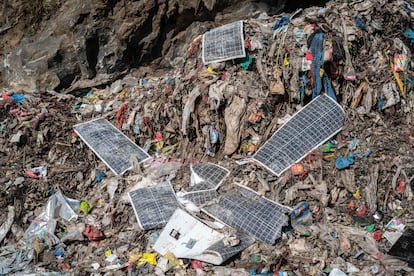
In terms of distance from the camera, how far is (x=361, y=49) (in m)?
6.23

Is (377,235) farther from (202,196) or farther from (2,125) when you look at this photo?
(2,125)

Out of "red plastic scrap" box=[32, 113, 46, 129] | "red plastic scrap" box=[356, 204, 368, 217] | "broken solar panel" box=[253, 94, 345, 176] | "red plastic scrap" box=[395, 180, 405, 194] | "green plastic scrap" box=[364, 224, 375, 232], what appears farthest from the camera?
"red plastic scrap" box=[32, 113, 46, 129]

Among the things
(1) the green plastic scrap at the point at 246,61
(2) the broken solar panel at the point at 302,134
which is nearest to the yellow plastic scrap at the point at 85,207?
(2) the broken solar panel at the point at 302,134

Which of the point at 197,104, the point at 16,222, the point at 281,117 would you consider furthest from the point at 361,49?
the point at 16,222

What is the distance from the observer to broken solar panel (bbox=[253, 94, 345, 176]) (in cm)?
560

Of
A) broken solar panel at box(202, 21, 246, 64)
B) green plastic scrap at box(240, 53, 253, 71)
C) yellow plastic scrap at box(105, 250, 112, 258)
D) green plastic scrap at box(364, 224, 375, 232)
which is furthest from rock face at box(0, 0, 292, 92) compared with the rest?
green plastic scrap at box(364, 224, 375, 232)

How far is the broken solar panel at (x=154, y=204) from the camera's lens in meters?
5.35

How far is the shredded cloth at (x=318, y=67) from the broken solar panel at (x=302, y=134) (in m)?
0.08

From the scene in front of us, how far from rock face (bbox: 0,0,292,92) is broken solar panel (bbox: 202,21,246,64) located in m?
2.03

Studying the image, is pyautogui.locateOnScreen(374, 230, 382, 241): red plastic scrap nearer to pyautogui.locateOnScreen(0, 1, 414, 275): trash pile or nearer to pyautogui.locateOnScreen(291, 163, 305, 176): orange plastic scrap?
pyautogui.locateOnScreen(0, 1, 414, 275): trash pile

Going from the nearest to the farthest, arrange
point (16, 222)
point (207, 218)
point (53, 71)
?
point (207, 218) → point (16, 222) → point (53, 71)

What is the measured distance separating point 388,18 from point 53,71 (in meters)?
5.44

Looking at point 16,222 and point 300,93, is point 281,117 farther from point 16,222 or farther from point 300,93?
point 16,222

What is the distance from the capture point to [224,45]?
6.21m
